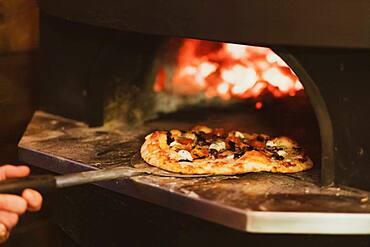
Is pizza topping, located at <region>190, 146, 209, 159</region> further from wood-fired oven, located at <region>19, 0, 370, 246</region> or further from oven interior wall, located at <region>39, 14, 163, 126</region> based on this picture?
oven interior wall, located at <region>39, 14, 163, 126</region>

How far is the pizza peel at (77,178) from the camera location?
1.42 metres

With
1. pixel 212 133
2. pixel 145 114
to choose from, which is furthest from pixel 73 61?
pixel 212 133

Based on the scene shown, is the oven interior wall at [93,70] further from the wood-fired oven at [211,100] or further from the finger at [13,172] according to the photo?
the finger at [13,172]

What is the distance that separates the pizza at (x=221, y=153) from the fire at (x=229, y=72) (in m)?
0.42

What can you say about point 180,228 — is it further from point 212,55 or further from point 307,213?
point 212,55

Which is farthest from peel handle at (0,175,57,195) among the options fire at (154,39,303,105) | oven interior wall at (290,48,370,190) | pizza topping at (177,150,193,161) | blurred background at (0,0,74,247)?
fire at (154,39,303,105)

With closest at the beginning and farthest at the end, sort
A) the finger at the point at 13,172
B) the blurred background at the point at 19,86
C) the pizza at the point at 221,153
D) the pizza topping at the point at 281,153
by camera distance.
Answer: the finger at the point at 13,172 → the pizza at the point at 221,153 → the pizza topping at the point at 281,153 → the blurred background at the point at 19,86

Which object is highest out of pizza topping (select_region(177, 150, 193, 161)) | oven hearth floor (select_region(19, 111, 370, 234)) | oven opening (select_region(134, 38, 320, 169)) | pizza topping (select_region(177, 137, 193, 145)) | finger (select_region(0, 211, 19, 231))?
oven opening (select_region(134, 38, 320, 169))

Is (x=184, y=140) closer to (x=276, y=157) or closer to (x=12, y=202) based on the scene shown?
(x=276, y=157)

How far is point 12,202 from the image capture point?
1.41m

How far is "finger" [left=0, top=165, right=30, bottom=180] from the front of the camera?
1.53m

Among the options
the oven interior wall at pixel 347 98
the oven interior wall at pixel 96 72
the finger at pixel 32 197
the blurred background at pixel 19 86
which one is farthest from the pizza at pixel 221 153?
the blurred background at pixel 19 86

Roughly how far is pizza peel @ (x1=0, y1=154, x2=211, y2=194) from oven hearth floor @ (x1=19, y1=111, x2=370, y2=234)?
0.02m

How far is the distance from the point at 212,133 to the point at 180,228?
0.38m
